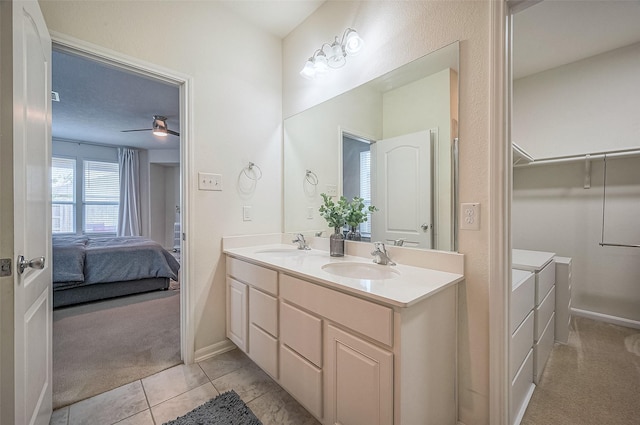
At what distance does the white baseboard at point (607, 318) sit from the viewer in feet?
7.94

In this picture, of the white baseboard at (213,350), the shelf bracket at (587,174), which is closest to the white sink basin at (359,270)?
the white baseboard at (213,350)

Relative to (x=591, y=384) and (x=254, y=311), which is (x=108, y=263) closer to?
(x=254, y=311)

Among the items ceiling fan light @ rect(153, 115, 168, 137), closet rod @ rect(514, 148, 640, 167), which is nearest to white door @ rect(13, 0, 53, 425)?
ceiling fan light @ rect(153, 115, 168, 137)

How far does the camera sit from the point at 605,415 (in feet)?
4.59

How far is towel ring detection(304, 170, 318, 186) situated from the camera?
2.20m

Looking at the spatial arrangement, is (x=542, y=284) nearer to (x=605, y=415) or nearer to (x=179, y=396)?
(x=605, y=415)

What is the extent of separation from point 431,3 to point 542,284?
5.71 feet

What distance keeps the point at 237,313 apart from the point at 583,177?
3415mm

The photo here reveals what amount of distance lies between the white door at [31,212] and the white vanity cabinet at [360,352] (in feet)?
3.21

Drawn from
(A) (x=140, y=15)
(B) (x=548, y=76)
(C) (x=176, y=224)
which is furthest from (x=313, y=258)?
(C) (x=176, y=224)

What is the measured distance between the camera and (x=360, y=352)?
41.9 inches

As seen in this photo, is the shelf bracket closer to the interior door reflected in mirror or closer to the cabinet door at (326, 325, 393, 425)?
the interior door reflected in mirror

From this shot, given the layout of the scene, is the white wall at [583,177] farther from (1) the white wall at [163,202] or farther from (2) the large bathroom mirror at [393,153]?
(1) the white wall at [163,202]

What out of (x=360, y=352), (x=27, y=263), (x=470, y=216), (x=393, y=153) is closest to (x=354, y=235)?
(x=393, y=153)
